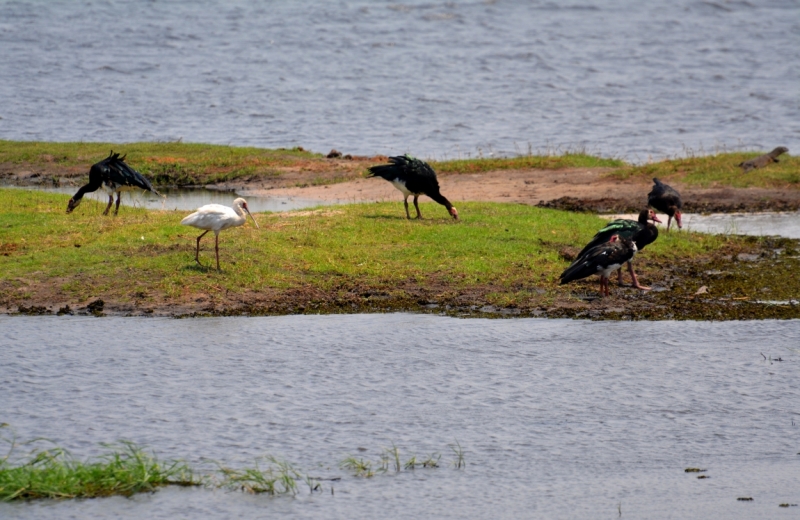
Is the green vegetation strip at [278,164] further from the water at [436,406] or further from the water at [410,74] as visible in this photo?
the water at [436,406]

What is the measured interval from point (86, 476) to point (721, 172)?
17.6 meters

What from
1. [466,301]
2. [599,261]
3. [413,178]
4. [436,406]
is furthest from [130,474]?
[413,178]

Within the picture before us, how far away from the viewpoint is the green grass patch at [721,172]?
69.8 feet

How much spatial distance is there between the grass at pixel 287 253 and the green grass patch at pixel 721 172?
561 cm

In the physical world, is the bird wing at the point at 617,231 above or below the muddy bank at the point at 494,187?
below

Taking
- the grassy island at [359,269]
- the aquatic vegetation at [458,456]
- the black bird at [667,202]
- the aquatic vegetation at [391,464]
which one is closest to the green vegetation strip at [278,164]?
the black bird at [667,202]

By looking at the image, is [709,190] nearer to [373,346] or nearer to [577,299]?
[577,299]

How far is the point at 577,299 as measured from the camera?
12.5m

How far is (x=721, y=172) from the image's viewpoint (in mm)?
22047

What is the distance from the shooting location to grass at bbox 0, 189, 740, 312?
12.3 meters

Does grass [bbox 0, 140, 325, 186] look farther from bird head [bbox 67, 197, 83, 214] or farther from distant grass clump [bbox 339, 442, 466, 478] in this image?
distant grass clump [bbox 339, 442, 466, 478]

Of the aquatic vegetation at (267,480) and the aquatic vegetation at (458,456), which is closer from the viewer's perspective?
the aquatic vegetation at (267,480)

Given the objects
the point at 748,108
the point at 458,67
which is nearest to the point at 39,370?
the point at 748,108

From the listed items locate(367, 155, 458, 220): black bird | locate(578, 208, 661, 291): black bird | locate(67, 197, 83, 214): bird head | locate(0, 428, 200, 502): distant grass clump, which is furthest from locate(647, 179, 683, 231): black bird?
locate(0, 428, 200, 502): distant grass clump
